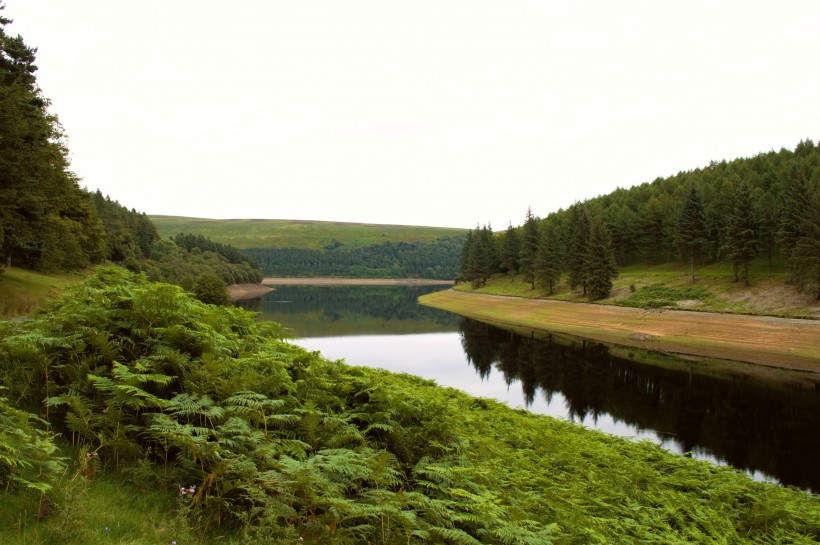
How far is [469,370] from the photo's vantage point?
117ft

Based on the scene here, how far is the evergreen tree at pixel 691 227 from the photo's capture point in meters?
65.4

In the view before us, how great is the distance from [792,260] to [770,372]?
21.5 metres

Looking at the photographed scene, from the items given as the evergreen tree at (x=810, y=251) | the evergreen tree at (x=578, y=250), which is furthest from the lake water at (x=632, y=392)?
the evergreen tree at (x=810, y=251)

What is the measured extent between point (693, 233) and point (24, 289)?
73.1m

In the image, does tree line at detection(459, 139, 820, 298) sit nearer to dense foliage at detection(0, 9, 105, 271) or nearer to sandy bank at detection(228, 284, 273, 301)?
sandy bank at detection(228, 284, 273, 301)

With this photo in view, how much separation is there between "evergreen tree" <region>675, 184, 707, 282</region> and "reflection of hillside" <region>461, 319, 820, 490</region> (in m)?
33.7

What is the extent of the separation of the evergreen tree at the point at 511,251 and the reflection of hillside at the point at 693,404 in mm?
53654

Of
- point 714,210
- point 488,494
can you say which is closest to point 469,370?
point 488,494

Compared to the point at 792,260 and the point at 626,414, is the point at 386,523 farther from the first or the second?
the point at 792,260

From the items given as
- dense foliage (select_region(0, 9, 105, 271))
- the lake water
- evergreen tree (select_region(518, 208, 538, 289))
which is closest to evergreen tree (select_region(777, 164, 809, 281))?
the lake water

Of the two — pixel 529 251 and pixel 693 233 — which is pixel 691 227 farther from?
pixel 529 251

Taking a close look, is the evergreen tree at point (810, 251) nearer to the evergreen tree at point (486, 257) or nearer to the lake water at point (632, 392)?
the lake water at point (632, 392)

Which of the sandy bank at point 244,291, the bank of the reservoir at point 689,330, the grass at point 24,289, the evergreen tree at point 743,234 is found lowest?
the sandy bank at point 244,291

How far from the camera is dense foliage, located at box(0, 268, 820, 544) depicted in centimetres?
500
